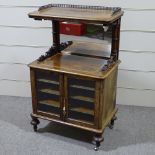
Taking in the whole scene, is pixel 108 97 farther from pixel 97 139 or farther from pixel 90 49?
pixel 90 49

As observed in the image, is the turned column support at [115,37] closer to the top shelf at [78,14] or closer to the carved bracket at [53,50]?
the top shelf at [78,14]

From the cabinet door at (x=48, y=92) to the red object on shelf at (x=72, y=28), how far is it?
0.45 m

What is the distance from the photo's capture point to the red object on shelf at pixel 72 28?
91.2 inches

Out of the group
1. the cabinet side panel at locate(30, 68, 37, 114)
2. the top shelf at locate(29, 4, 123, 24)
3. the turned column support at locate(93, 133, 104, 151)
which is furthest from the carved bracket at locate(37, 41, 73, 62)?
the turned column support at locate(93, 133, 104, 151)

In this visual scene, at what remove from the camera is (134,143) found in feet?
7.29

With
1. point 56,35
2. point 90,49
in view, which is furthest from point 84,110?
point 56,35

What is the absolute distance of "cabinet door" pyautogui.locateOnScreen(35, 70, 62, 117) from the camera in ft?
6.94

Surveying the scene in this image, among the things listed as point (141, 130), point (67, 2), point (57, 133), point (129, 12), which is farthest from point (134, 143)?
point (67, 2)

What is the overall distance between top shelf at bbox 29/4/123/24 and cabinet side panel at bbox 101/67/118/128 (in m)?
0.41

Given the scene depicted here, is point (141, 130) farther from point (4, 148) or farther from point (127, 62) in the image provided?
point (4, 148)

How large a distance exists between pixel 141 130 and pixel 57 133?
68 cm

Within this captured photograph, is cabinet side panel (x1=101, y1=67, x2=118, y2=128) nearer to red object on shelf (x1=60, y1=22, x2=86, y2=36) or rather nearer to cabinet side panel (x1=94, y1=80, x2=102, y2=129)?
cabinet side panel (x1=94, y1=80, x2=102, y2=129)

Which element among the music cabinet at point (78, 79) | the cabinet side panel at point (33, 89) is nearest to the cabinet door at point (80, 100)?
the music cabinet at point (78, 79)

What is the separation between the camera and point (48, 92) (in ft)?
7.15
